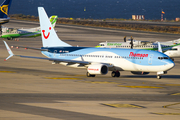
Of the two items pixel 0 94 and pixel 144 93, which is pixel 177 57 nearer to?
pixel 144 93

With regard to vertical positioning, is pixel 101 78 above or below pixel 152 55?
below

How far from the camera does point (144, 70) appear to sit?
51.0 m

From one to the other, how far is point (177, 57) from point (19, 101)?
55398mm

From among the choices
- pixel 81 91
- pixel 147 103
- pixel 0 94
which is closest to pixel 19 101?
pixel 0 94

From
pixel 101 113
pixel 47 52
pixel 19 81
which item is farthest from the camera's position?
pixel 47 52

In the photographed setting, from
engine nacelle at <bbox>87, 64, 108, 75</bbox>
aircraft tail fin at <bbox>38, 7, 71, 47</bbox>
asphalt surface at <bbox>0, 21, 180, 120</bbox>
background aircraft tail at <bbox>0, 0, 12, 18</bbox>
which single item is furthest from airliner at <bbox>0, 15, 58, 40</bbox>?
engine nacelle at <bbox>87, 64, 108, 75</bbox>

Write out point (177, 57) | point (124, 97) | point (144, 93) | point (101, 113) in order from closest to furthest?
1. point (101, 113)
2. point (124, 97)
3. point (144, 93)
4. point (177, 57)

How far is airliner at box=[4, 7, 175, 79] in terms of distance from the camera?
5019 centimetres

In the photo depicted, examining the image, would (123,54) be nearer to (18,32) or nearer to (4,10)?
(4,10)

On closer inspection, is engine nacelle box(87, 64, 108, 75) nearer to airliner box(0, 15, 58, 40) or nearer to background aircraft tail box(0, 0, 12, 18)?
background aircraft tail box(0, 0, 12, 18)

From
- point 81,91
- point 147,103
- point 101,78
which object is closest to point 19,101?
point 81,91

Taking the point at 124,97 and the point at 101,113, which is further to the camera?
the point at 124,97

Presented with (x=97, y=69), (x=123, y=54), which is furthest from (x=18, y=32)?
(x=97, y=69)

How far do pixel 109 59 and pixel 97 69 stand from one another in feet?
9.59
